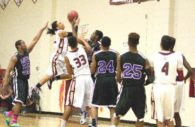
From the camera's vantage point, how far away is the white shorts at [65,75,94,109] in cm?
898

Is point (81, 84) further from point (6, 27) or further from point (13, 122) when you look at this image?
point (6, 27)

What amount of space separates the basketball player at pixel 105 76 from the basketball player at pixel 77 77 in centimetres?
17

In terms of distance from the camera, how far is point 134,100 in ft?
25.6

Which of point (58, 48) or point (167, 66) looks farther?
point (58, 48)

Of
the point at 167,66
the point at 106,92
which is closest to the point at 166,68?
the point at 167,66

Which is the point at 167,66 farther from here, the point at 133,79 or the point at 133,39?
the point at 133,39

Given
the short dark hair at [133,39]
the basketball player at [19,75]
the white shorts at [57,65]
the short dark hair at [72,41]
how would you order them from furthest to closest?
the white shorts at [57,65] → the basketball player at [19,75] → the short dark hair at [72,41] → the short dark hair at [133,39]

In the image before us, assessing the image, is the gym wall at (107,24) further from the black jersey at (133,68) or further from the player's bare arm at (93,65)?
the black jersey at (133,68)

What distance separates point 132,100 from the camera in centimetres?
781

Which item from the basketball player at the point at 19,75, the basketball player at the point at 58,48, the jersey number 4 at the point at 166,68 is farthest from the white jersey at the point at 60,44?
the jersey number 4 at the point at 166,68

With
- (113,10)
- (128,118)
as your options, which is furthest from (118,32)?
(128,118)

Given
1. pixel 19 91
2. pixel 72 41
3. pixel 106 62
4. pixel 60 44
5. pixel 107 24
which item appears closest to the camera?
pixel 72 41

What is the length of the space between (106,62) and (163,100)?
71.7 inches

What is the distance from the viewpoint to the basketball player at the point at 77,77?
8977 millimetres
